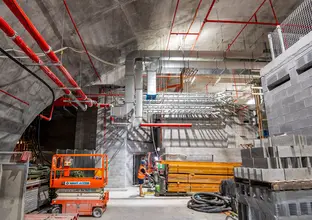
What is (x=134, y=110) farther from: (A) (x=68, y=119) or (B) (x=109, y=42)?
(A) (x=68, y=119)

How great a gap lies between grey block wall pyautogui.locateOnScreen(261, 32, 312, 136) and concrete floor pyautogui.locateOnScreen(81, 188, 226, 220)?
11.7 feet

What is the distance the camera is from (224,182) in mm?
7707

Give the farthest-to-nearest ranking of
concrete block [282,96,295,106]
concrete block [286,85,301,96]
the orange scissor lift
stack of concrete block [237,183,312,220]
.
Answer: the orange scissor lift → concrete block [282,96,295,106] → concrete block [286,85,301,96] → stack of concrete block [237,183,312,220]

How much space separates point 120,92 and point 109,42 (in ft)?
21.7

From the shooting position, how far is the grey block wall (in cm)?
378

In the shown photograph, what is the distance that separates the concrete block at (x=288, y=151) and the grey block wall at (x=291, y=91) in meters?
0.69

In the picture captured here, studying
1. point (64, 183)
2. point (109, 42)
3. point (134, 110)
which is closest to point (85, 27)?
point (109, 42)

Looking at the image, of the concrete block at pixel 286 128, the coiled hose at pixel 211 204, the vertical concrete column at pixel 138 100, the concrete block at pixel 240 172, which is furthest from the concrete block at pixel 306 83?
the vertical concrete column at pixel 138 100

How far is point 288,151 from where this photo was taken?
10.8ft

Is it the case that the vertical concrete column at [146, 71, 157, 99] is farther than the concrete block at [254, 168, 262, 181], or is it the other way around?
the vertical concrete column at [146, 71, 157, 99]

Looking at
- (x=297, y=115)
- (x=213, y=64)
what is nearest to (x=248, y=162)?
(x=297, y=115)

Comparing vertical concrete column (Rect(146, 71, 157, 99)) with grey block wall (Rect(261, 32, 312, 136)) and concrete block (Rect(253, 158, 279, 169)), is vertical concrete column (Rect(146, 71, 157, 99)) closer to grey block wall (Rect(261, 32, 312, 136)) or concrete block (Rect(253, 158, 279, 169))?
grey block wall (Rect(261, 32, 312, 136))

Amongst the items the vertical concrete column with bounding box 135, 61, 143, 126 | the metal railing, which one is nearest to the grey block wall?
the metal railing

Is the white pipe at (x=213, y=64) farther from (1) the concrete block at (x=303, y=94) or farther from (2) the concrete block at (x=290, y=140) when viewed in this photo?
(2) the concrete block at (x=290, y=140)
